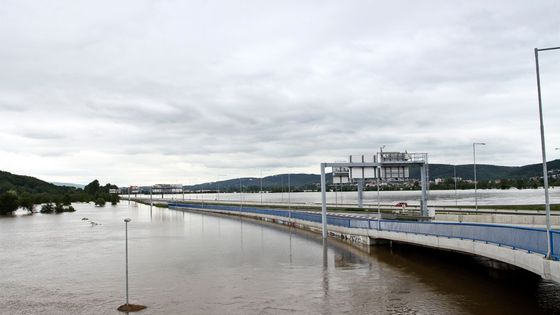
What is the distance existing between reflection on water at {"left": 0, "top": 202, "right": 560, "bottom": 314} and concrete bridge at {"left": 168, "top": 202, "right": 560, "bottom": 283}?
6.07 ft

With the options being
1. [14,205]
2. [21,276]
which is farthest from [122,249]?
[14,205]

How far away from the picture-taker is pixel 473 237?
2817cm

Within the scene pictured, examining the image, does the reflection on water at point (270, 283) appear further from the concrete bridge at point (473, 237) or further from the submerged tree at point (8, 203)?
the submerged tree at point (8, 203)

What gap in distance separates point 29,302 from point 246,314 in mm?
13320

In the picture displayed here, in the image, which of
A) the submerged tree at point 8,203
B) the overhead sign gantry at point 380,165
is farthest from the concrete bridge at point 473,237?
the submerged tree at point 8,203

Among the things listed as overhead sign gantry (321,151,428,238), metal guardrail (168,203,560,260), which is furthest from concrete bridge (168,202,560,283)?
overhead sign gantry (321,151,428,238)

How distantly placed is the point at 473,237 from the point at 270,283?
1299cm

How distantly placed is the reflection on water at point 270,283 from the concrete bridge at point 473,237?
1849 mm

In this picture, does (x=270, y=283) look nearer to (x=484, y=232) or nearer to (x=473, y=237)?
(x=473, y=237)

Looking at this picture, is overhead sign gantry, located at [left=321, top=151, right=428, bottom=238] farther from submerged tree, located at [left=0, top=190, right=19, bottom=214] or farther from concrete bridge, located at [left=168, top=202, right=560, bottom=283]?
submerged tree, located at [left=0, top=190, right=19, bottom=214]

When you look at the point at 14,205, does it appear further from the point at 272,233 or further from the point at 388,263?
the point at 388,263

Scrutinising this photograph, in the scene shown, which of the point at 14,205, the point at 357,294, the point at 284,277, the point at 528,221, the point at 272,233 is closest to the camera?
the point at 357,294

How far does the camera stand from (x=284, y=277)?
32.0m

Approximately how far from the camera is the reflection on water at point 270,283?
934 inches
